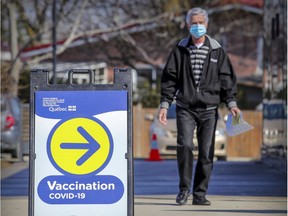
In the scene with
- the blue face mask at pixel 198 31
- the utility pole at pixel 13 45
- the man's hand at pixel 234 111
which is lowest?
the man's hand at pixel 234 111

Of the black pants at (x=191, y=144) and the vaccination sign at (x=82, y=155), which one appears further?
the black pants at (x=191, y=144)

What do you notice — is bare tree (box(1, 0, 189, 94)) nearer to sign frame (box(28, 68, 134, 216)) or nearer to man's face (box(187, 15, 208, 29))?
man's face (box(187, 15, 208, 29))

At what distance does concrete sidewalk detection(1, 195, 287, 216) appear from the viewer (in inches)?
373

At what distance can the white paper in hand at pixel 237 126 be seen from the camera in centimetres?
966

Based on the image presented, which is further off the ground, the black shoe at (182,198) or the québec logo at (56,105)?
the québec logo at (56,105)

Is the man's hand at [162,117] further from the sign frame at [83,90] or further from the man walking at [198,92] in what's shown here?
the sign frame at [83,90]

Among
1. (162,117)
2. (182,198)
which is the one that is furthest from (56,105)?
(182,198)

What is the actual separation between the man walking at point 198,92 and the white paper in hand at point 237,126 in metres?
0.19

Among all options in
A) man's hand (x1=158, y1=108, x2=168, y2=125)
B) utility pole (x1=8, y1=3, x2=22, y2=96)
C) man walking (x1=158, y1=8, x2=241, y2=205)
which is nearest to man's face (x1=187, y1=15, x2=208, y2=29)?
man walking (x1=158, y1=8, x2=241, y2=205)

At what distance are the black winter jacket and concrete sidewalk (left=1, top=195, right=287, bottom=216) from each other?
99cm

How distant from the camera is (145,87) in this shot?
1703 inches

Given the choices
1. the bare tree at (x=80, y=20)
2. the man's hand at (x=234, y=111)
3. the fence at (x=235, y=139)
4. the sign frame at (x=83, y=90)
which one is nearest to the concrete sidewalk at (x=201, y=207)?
the man's hand at (x=234, y=111)

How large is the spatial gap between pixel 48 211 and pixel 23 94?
1023 inches

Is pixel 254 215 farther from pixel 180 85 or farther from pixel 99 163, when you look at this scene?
pixel 99 163
